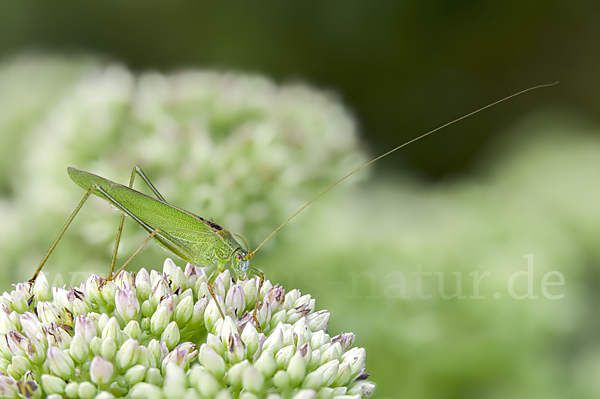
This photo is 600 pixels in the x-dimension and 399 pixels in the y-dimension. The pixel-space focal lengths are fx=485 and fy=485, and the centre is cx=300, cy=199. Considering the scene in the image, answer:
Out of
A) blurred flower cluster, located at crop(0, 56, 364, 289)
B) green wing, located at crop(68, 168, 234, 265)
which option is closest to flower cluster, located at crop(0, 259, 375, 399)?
green wing, located at crop(68, 168, 234, 265)

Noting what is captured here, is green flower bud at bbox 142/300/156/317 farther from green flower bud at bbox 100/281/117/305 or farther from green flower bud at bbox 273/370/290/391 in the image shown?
green flower bud at bbox 273/370/290/391

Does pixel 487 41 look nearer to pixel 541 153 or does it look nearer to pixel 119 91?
pixel 541 153

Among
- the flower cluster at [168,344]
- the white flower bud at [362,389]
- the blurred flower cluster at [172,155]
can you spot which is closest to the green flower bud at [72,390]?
the flower cluster at [168,344]

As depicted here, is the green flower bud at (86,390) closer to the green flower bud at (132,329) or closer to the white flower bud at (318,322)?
the green flower bud at (132,329)

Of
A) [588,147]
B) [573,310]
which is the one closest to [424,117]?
[588,147]

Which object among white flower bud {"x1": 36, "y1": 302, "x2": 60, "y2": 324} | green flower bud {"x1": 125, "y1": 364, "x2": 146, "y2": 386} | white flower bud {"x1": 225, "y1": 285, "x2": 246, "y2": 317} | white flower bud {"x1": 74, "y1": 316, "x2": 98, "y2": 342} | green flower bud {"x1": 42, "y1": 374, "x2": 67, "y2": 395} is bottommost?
green flower bud {"x1": 42, "y1": 374, "x2": 67, "y2": 395}

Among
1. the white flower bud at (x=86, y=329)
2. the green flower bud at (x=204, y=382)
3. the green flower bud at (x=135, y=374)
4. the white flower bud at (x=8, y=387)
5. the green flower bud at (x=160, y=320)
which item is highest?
the green flower bud at (x=160, y=320)

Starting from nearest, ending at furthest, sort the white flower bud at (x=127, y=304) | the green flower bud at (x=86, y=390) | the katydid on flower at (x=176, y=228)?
the green flower bud at (x=86, y=390) < the white flower bud at (x=127, y=304) < the katydid on flower at (x=176, y=228)
